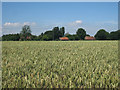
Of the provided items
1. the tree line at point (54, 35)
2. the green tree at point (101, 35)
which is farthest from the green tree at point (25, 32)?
the green tree at point (101, 35)

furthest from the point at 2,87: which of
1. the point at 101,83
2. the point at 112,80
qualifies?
the point at 112,80

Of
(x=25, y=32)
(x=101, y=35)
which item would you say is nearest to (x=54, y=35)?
(x=25, y=32)

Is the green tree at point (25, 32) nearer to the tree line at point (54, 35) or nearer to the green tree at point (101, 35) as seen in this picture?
the tree line at point (54, 35)

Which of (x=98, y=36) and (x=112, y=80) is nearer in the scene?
(x=112, y=80)

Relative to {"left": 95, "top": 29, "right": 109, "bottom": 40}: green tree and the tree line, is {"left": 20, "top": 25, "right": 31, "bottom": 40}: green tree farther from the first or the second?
{"left": 95, "top": 29, "right": 109, "bottom": 40}: green tree

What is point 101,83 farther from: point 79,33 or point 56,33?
point 79,33

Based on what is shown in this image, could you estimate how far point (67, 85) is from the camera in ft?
4.56

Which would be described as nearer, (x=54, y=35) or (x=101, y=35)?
(x=54, y=35)

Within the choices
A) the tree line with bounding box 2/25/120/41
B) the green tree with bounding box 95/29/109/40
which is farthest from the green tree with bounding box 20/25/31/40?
the green tree with bounding box 95/29/109/40

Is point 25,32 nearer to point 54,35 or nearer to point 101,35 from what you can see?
point 54,35

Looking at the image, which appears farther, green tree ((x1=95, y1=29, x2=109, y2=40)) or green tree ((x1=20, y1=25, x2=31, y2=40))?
green tree ((x1=95, y1=29, x2=109, y2=40))

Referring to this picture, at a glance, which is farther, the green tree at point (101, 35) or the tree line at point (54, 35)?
the green tree at point (101, 35)

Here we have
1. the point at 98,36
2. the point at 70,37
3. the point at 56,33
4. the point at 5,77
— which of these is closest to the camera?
the point at 5,77

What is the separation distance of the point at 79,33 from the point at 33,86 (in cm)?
3830
